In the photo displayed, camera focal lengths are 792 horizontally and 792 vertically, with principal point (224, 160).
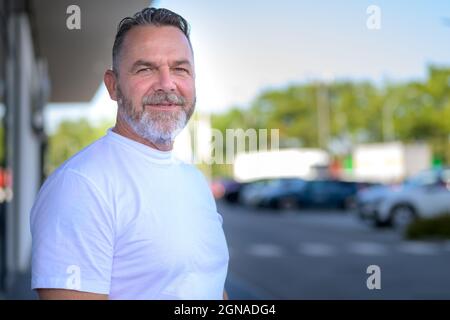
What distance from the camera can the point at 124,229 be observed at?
4.26 ft

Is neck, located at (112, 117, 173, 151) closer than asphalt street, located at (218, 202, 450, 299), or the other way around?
neck, located at (112, 117, 173, 151)

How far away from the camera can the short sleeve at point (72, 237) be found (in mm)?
1230

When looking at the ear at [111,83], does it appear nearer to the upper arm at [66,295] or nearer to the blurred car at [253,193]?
the upper arm at [66,295]

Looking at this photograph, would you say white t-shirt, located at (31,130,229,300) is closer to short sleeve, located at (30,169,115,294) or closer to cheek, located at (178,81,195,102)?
short sleeve, located at (30,169,115,294)

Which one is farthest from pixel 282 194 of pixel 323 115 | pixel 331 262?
pixel 323 115

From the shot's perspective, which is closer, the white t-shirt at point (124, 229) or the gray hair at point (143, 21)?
the white t-shirt at point (124, 229)

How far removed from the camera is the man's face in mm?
1350

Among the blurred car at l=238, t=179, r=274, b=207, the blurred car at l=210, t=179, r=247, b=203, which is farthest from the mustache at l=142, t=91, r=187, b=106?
the blurred car at l=210, t=179, r=247, b=203

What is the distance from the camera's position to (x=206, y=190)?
153 cm

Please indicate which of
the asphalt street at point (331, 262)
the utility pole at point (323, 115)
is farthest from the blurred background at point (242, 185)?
the utility pole at point (323, 115)

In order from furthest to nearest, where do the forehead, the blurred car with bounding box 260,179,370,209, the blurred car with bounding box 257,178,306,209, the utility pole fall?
the utility pole
the blurred car with bounding box 257,178,306,209
the blurred car with bounding box 260,179,370,209
the forehead

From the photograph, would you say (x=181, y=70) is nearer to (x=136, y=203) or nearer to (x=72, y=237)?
(x=136, y=203)
